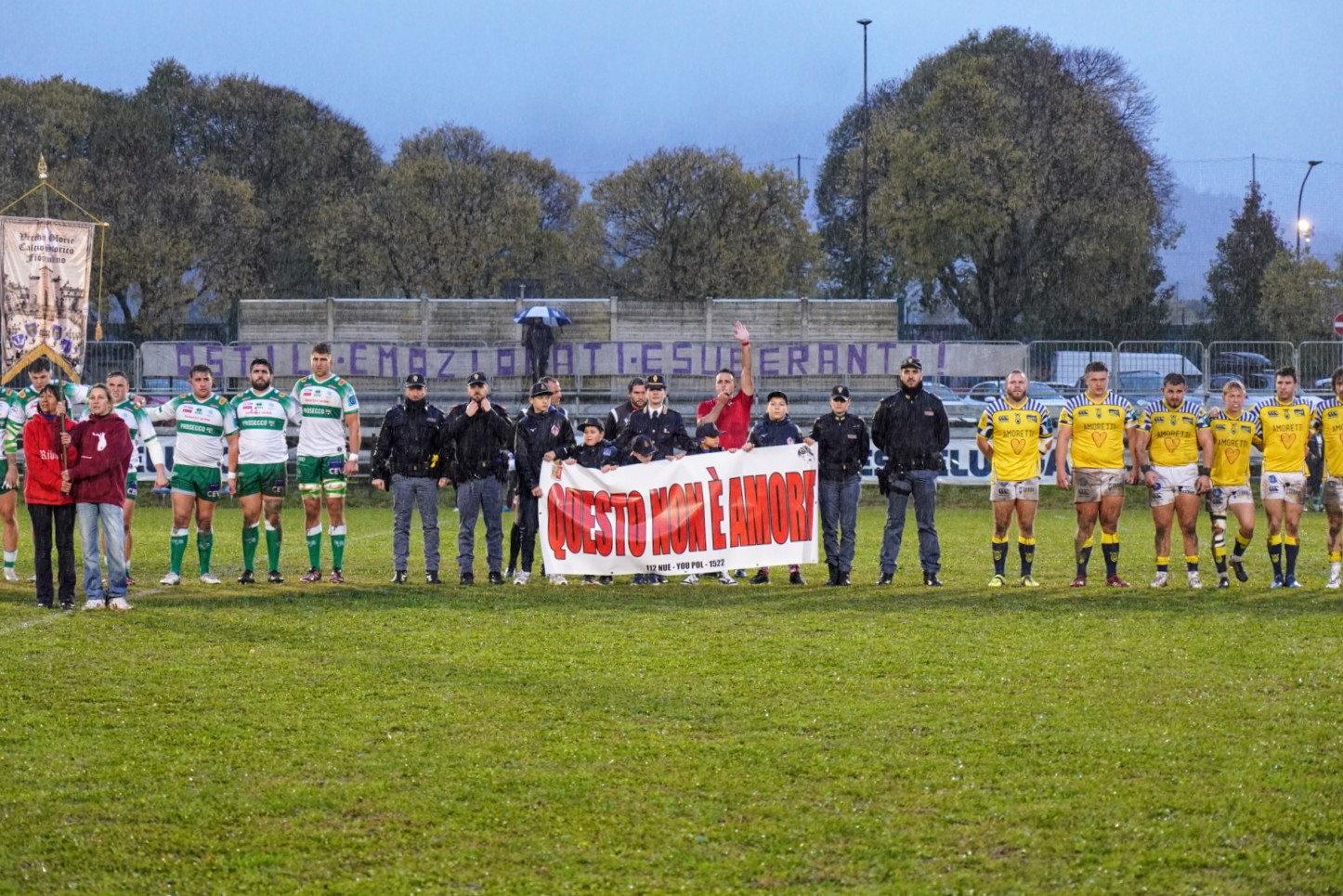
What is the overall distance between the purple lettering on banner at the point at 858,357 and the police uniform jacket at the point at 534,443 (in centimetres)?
1702

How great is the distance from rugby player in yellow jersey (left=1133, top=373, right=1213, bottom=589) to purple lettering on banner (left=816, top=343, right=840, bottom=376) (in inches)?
661

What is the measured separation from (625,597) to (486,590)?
1.36 meters

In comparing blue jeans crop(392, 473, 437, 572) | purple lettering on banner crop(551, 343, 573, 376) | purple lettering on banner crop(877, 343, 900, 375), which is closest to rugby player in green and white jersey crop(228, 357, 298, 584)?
blue jeans crop(392, 473, 437, 572)

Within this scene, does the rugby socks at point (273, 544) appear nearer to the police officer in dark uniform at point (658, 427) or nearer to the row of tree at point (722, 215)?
the police officer in dark uniform at point (658, 427)

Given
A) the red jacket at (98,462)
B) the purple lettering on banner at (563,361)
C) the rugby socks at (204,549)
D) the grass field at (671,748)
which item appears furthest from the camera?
the purple lettering on banner at (563,361)

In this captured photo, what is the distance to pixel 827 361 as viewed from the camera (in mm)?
30641

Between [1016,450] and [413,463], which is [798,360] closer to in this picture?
[1016,450]

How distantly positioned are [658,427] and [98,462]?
5165mm

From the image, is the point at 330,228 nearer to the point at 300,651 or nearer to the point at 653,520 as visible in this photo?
the point at 653,520

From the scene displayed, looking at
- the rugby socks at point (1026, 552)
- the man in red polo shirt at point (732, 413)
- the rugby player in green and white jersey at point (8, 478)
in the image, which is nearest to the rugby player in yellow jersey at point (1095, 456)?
the rugby socks at point (1026, 552)

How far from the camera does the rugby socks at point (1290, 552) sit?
1382 cm

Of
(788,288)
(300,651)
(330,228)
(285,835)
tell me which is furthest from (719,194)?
(285,835)

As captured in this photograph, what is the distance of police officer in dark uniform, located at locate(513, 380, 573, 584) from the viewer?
1402 cm

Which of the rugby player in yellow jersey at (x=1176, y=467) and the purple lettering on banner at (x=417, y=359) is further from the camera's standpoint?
the purple lettering on banner at (x=417, y=359)
